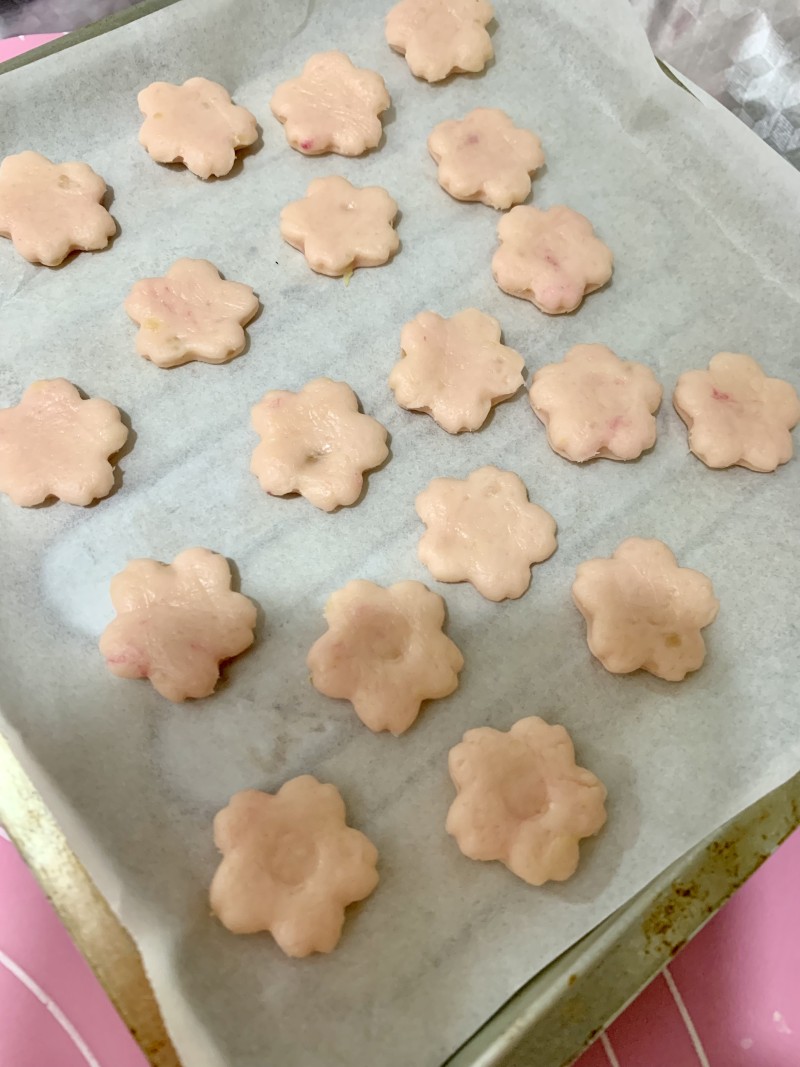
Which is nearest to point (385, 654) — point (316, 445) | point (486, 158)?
point (316, 445)

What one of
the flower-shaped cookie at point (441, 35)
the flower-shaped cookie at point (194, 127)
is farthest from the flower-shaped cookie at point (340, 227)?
the flower-shaped cookie at point (441, 35)

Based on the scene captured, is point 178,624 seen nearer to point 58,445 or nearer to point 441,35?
point 58,445

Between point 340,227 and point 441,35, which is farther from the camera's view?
point 441,35

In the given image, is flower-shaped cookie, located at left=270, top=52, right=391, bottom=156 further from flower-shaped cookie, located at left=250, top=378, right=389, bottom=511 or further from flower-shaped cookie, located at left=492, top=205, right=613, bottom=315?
flower-shaped cookie, located at left=250, top=378, right=389, bottom=511

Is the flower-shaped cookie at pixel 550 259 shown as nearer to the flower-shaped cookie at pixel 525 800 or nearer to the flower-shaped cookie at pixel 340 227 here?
the flower-shaped cookie at pixel 340 227

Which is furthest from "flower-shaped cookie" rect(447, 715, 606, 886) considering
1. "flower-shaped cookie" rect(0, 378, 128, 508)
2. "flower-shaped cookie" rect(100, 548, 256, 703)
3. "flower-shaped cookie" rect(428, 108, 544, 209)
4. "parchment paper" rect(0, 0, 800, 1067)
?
"flower-shaped cookie" rect(428, 108, 544, 209)

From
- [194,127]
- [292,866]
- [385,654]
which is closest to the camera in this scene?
[292,866]

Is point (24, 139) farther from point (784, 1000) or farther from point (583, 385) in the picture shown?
point (784, 1000)
